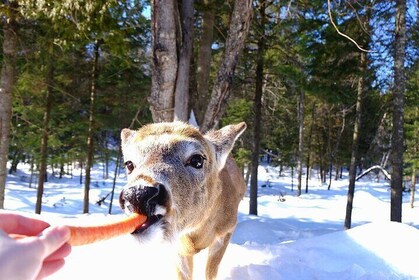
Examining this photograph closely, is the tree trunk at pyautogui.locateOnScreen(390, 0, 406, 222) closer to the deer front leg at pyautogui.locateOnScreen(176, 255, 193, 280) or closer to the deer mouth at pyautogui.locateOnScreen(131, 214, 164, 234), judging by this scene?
the deer front leg at pyautogui.locateOnScreen(176, 255, 193, 280)

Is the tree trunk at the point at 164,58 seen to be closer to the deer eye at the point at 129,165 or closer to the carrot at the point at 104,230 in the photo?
the deer eye at the point at 129,165

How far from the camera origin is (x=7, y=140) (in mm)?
9789

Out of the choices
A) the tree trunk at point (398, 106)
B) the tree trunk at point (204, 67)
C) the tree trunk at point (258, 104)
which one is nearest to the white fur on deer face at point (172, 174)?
the tree trunk at point (204, 67)

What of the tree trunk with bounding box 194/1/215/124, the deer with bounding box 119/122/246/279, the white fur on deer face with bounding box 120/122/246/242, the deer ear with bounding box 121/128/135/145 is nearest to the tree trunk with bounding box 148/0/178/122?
the tree trunk with bounding box 194/1/215/124

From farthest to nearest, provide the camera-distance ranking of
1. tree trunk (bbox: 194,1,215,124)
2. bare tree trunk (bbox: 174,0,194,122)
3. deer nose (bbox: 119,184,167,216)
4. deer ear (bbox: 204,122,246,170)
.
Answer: tree trunk (bbox: 194,1,215,124) → bare tree trunk (bbox: 174,0,194,122) → deer ear (bbox: 204,122,246,170) → deer nose (bbox: 119,184,167,216)

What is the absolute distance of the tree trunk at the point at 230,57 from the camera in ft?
17.8

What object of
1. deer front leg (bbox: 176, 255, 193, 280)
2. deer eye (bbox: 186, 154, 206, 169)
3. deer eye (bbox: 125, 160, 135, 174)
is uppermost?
deer eye (bbox: 186, 154, 206, 169)

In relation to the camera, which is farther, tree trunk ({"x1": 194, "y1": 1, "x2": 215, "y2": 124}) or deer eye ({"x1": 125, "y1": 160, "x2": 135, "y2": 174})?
tree trunk ({"x1": 194, "y1": 1, "x2": 215, "y2": 124})

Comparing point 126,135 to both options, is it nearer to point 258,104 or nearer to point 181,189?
point 181,189

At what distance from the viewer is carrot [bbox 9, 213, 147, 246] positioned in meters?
1.59

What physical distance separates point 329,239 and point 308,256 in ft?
2.20

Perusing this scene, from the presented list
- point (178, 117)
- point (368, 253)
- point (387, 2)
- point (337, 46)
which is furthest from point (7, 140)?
point (387, 2)

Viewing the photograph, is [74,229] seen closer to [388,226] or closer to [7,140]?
[388,226]

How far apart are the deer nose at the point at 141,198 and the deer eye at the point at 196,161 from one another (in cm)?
63
